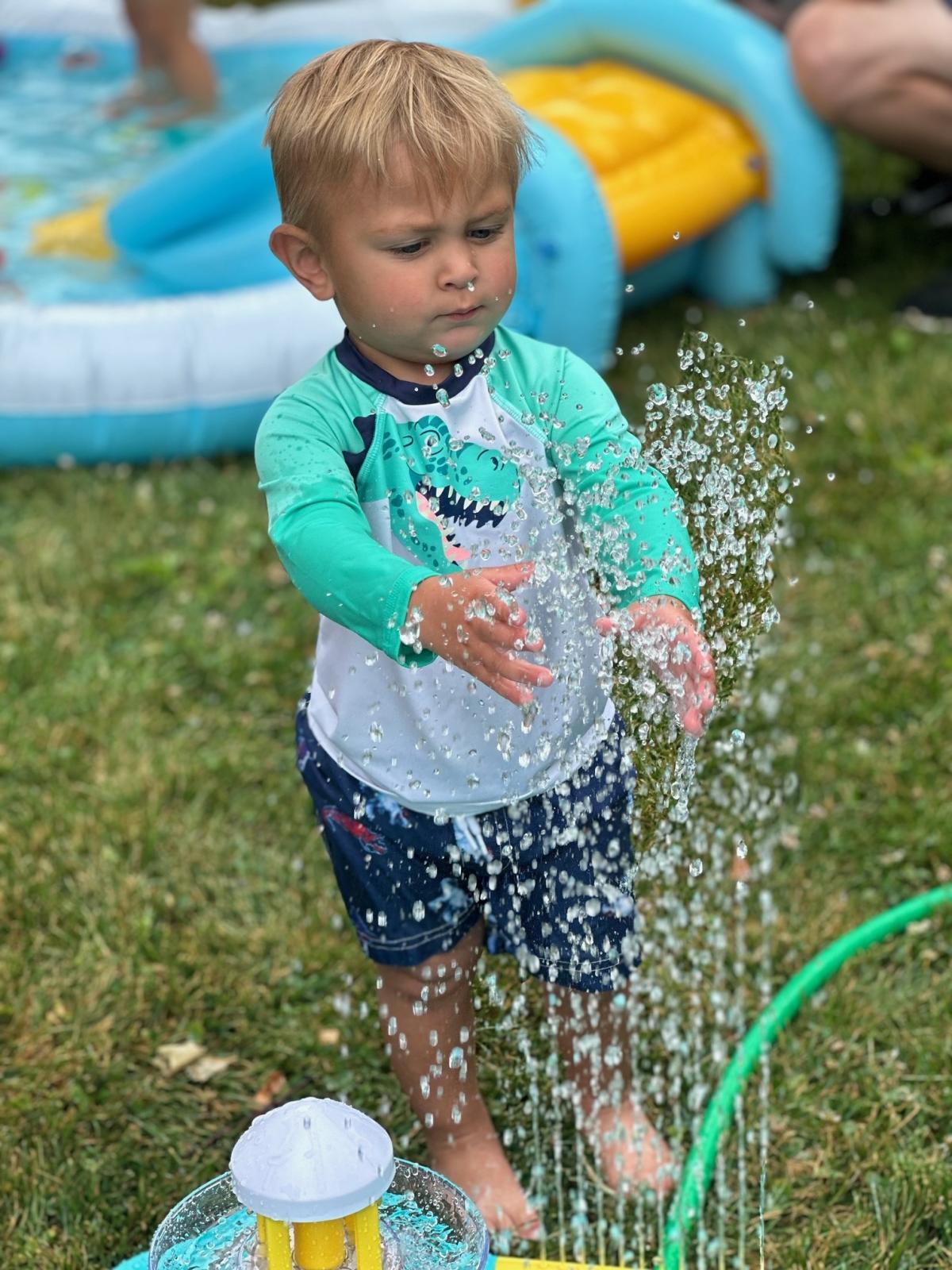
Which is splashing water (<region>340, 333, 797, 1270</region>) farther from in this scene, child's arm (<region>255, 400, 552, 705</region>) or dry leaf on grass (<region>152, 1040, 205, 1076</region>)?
dry leaf on grass (<region>152, 1040, 205, 1076</region>)

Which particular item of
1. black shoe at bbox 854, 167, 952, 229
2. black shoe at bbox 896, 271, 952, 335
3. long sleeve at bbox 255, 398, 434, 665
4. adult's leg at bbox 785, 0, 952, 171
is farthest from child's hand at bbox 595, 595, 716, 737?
black shoe at bbox 854, 167, 952, 229

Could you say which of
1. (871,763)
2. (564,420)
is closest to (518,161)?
(564,420)

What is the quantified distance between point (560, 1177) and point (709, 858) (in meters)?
0.67

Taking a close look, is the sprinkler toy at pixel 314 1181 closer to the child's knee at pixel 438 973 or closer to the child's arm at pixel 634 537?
the child's knee at pixel 438 973

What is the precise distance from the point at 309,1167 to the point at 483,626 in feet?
1.75

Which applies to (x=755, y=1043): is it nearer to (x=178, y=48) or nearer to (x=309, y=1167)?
(x=309, y=1167)

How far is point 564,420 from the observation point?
6.48 ft

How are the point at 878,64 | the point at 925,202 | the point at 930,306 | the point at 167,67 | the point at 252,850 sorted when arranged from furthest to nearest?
the point at 167,67, the point at 925,202, the point at 930,306, the point at 878,64, the point at 252,850

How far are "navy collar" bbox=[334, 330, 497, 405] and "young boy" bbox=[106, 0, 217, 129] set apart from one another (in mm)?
5041

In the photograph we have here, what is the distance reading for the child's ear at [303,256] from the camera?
1880mm

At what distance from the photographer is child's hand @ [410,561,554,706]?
5.32ft

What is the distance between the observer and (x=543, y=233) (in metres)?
4.28

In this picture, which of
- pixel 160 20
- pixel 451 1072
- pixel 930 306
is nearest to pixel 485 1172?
pixel 451 1072

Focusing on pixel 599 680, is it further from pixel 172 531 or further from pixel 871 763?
pixel 172 531
